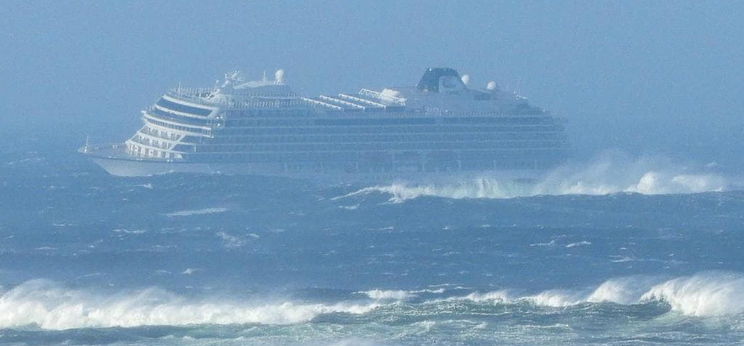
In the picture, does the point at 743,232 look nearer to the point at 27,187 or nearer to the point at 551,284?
the point at 551,284

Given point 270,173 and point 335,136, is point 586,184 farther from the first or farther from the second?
point 270,173

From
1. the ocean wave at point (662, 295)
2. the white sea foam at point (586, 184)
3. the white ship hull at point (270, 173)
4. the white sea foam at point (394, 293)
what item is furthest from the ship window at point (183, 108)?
the ocean wave at point (662, 295)

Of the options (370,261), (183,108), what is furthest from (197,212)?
(370,261)

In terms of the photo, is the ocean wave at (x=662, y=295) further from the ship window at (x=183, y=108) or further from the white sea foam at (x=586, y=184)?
the ship window at (x=183, y=108)

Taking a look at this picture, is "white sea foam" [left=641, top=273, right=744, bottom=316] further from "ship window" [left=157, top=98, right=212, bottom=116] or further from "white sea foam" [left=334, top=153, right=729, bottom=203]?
"ship window" [left=157, top=98, right=212, bottom=116]

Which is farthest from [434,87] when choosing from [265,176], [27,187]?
[27,187]

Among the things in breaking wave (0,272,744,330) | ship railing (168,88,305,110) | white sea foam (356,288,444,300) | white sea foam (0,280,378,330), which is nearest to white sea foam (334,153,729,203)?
ship railing (168,88,305,110)
